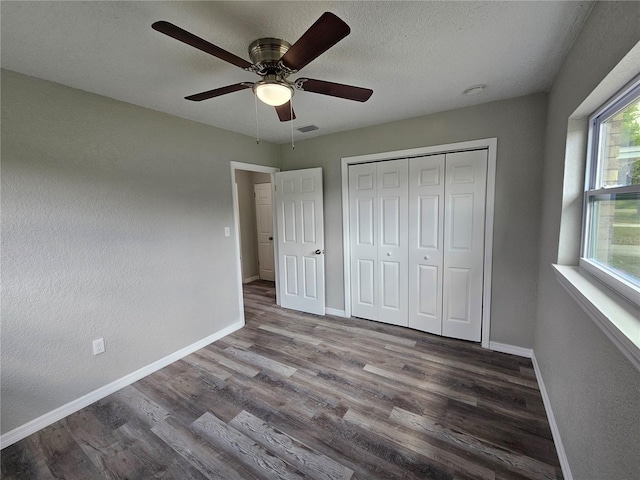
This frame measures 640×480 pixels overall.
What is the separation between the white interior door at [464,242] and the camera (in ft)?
8.25

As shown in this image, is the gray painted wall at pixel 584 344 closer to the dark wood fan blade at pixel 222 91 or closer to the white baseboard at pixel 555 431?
the white baseboard at pixel 555 431

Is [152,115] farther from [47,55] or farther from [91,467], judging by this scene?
[91,467]

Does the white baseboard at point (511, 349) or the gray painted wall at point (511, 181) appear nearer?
the gray painted wall at point (511, 181)

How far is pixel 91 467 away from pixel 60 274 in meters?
1.24

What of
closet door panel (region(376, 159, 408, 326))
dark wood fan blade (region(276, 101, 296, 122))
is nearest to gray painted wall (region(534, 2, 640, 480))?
closet door panel (region(376, 159, 408, 326))

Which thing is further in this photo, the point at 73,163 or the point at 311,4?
the point at 73,163

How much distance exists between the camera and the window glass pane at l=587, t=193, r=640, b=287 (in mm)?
1067

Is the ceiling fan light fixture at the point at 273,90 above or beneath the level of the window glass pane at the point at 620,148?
above

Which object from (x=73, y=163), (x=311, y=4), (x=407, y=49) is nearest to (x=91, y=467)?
(x=73, y=163)

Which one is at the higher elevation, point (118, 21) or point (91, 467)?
point (118, 21)

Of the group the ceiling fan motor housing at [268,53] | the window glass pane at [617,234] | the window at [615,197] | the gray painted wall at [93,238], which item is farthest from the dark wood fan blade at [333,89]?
the gray painted wall at [93,238]

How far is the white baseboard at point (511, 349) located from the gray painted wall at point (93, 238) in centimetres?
294

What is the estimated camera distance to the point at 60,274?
1883 millimetres

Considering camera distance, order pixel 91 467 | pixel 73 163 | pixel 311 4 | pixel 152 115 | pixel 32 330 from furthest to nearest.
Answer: pixel 152 115
pixel 73 163
pixel 32 330
pixel 91 467
pixel 311 4
